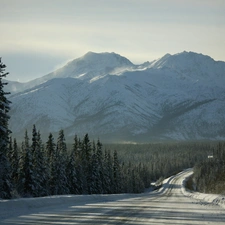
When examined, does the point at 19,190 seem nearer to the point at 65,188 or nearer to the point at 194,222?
the point at 65,188

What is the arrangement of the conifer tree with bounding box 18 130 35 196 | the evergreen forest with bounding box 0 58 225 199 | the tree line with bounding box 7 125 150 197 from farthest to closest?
the tree line with bounding box 7 125 150 197 < the conifer tree with bounding box 18 130 35 196 < the evergreen forest with bounding box 0 58 225 199

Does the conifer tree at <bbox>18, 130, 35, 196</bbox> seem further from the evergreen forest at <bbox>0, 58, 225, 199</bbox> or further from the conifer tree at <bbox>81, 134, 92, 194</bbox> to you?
the conifer tree at <bbox>81, 134, 92, 194</bbox>

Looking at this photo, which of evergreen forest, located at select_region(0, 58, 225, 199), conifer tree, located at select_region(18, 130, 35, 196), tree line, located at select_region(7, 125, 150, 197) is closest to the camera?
evergreen forest, located at select_region(0, 58, 225, 199)

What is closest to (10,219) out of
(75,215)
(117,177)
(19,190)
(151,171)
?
(75,215)

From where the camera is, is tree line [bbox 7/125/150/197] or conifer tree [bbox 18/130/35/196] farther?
tree line [bbox 7/125/150/197]

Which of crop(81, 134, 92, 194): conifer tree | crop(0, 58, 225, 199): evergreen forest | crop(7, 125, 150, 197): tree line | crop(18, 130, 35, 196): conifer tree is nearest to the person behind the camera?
crop(0, 58, 225, 199): evergreen forest

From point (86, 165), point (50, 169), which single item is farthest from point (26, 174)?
point (86, 165)

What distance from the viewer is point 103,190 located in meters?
69.8

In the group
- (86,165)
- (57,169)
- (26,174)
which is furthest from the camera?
(86,165)

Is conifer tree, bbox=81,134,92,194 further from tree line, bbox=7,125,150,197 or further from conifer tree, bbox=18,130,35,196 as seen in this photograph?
conifer tree, bbox=18,130,35,196

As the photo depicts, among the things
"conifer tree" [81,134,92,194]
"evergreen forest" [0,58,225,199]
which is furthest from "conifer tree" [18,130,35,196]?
"conifer tree" [81,134,92,194]

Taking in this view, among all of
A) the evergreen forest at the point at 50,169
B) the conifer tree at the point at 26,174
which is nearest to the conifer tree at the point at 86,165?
the evergreen forest at the point at 50,169

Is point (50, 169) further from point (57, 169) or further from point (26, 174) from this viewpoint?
point (26, 174)

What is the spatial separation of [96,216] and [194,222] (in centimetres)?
429
